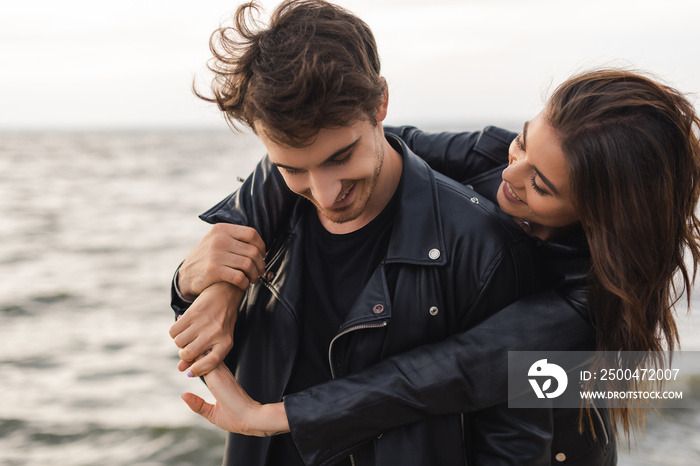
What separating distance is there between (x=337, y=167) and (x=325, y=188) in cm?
8

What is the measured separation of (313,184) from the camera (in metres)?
2.00

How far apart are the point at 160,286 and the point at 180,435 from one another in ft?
13.5

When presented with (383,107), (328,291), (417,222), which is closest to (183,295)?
(328,291)

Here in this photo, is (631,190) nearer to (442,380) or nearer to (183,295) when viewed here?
(442,380)

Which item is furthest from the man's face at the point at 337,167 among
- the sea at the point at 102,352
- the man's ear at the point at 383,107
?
the sea at the point at 102,352

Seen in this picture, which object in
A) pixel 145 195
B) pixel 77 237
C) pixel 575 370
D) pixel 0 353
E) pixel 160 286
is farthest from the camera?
pixel 145 195

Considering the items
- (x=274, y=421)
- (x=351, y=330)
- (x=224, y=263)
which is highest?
(x=224, y=263)

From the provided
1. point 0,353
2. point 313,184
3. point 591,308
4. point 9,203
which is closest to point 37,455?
point 0,353

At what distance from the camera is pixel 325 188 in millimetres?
1987

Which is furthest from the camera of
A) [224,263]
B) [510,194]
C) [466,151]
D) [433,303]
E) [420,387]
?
[466,151]

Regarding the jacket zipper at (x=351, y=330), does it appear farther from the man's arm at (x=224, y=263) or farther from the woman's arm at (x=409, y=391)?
the man's arm at (x=224, y=263)

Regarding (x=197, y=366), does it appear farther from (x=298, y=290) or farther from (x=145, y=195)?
(x=145, y=195)

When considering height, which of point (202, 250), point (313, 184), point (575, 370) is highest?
point (313, 184)

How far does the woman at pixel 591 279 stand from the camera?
6.33 feet
